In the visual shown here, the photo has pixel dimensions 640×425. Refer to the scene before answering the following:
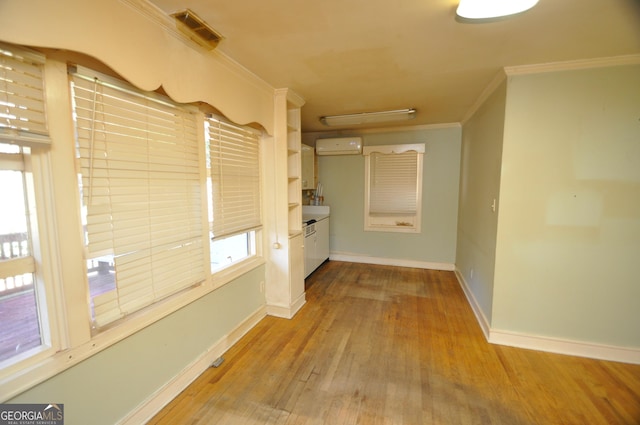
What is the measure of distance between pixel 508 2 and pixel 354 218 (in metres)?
3.62

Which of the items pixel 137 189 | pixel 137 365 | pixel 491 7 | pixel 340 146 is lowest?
pixel 137 365

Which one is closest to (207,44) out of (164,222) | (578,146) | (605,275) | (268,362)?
(164,222)

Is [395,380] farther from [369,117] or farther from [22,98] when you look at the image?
[369,117]

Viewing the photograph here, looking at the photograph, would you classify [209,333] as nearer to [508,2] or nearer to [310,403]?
[310,403]

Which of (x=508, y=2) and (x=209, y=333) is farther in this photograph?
(x=209, y=333)

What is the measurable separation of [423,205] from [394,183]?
0.59 m

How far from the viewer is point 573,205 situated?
2113 millimetres

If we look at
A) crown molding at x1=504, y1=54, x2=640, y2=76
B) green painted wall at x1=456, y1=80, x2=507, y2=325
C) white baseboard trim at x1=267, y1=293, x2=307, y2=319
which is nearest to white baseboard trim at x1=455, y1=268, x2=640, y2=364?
green painted wall at x1=456, y1=80, x2=507, y2=325

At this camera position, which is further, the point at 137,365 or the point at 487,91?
the point at 487,91

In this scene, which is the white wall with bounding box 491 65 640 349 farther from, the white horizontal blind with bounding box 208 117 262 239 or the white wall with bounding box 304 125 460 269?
the white horizontal blind with bounding box 208 117 262 239

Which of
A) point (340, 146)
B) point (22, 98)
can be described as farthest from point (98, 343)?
point (340, 146)

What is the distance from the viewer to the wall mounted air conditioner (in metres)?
4.39

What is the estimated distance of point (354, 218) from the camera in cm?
475

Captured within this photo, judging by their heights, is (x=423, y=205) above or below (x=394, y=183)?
below
